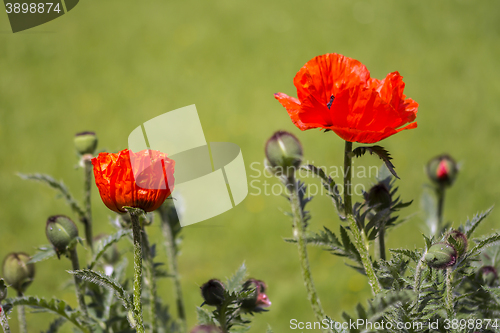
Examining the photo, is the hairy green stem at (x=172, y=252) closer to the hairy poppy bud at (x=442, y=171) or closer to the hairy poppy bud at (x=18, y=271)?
the hairy poppy bud at (x=18, y=271)

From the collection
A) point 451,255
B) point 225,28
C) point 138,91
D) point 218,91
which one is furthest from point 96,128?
point 451,255

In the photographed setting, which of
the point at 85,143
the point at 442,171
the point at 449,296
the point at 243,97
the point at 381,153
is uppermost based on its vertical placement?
the point at 243,97

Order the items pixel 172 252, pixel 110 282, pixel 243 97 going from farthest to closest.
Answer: pixel 243 97 < pixel 172 252 < pixel 110 282

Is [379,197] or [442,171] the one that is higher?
[442,171]

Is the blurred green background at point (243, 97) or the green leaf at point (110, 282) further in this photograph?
the blurred green background at point (243, 97)

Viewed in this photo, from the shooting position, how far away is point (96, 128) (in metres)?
3.65

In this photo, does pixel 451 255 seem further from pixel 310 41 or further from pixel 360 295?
pixel 310 41

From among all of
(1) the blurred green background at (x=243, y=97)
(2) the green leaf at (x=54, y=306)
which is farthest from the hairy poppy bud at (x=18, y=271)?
(1) the blurred green background at (x=243, y=97)

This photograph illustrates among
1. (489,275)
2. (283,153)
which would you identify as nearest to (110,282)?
(283,153)

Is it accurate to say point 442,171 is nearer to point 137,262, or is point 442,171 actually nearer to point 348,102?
point 348,102

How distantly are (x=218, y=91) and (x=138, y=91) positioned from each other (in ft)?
2.35

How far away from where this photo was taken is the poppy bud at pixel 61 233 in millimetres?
865

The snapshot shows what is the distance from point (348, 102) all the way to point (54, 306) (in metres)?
0.59

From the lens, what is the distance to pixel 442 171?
1275mm
